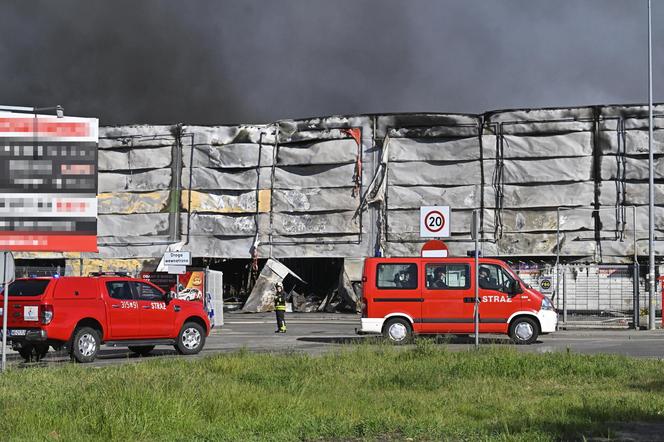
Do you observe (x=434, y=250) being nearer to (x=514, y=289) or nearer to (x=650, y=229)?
(x=514, y=289)

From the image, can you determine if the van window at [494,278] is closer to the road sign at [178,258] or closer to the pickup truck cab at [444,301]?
the pickup truck cab at [444,301]

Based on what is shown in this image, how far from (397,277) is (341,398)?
11.2 metres

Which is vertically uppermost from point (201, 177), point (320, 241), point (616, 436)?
point (201, 177)

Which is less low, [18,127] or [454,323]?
[18,127]

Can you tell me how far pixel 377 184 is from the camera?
42.2 m

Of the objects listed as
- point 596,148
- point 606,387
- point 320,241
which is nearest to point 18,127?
point 320,241

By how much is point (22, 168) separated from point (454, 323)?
2016cm

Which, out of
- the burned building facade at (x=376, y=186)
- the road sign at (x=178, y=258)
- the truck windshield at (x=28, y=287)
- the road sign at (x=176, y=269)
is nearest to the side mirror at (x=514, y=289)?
the truck windshield at (x=28, y=287)

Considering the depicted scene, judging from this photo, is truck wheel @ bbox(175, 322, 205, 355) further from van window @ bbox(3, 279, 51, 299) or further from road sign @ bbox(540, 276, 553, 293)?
road sign @ bbox(540, 276, 553, 293)

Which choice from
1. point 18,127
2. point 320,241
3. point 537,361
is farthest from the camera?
point 320,241

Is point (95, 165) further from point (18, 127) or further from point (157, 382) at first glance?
point (157, 382)

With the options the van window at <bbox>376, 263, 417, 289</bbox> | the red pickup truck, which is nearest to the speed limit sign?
the van window at <bbox>376, 263, 417, 289</bbox>

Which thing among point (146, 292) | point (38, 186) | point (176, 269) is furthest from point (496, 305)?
point (38, 186)

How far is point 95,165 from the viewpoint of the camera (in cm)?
4456
